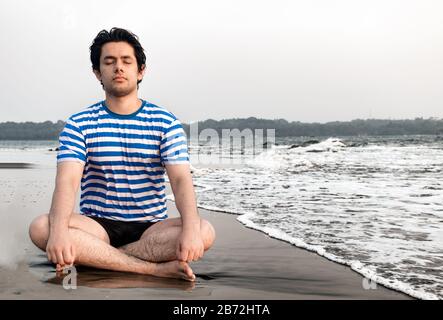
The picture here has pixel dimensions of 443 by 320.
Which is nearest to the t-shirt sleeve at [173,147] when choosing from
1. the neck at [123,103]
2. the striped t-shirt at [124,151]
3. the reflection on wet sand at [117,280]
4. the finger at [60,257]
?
the striped t-shirt at [124,151]

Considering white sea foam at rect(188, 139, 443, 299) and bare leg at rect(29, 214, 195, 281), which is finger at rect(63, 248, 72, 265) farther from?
white sea foam at rect(188, 139, 443, 299)

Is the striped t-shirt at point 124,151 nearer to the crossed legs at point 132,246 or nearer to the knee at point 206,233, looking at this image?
the crossed legs at point 132,246

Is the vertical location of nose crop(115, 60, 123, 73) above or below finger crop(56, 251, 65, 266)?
above

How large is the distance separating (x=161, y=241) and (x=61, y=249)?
0.60m

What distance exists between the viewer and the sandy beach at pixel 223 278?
2766mm

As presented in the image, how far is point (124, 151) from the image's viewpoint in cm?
320

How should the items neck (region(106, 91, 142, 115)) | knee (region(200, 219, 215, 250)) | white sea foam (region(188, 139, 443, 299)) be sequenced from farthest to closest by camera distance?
white sea foam (region(188, 139, 443, 299)) → neck (region(106, 91, 142, 115)) → knee (region(200, 219, 215, 250))

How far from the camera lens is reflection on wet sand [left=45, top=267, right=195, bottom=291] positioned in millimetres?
2875

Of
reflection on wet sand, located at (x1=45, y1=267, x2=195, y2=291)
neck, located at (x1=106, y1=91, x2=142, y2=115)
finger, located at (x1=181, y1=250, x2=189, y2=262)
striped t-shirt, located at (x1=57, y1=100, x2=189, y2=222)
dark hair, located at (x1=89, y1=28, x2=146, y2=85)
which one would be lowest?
reflection on wet sand, located at (x1=45, y1=267, x2=195, y2=291)

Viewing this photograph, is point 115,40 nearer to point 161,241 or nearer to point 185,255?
point 161,241

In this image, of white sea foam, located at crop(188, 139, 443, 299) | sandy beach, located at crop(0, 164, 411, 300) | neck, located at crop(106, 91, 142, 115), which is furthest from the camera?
white sea foam, located at crop(188, 139, 443, 299)

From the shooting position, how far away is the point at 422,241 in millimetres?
4359

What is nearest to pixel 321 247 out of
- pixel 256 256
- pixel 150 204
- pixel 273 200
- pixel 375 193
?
pixel 256 256

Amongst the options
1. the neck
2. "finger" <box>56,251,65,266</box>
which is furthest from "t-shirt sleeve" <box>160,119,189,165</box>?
"finger" <box>56,251,65,266</box>
